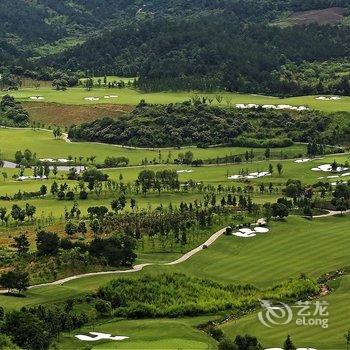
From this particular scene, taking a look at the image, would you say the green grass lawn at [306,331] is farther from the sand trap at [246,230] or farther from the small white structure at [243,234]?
the sand trap at [246,230]

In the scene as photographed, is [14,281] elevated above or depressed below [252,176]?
below

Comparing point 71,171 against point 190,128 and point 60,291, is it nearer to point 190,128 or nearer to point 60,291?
point 190,128

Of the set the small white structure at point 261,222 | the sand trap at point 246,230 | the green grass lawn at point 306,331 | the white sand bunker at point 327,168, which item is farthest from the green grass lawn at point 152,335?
the white sand bunker at point 327,168

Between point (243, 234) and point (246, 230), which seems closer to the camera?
point (243, 234)

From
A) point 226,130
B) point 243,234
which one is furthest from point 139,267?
point 226,130

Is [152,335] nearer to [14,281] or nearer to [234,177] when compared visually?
[14,281]

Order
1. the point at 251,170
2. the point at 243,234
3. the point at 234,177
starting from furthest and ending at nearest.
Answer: the point at 251,170
the point at 234,177
the point at 243,234

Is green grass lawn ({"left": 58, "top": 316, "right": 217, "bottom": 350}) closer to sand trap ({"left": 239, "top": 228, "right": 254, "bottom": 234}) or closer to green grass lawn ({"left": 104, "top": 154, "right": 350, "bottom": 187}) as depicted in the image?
sand trap ({"left": 239, "top": 228, "right": 254, "bottom": 234})
